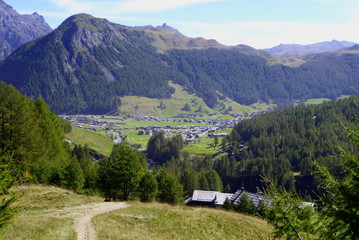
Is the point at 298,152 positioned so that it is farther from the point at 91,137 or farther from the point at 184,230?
the point at 184,230

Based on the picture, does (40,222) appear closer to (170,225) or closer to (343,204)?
(170,225)

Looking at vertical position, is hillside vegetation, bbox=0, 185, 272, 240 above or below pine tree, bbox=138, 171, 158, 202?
above

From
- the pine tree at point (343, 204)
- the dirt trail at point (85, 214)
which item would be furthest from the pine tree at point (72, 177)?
the pine tree at point (343, 204)

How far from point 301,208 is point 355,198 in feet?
8.38

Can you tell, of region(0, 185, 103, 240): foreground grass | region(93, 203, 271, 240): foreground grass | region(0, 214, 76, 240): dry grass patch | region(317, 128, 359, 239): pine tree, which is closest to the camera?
region(317, 128, 359, 239): pine tree

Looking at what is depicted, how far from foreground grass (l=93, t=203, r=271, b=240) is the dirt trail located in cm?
81

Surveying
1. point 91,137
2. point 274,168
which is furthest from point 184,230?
point 91,137

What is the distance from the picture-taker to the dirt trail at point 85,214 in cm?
2678

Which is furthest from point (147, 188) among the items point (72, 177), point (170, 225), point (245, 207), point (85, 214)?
point (245, 207)

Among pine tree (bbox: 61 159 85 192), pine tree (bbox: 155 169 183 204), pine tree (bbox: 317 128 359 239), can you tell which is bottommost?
pine tree (bbox: 155 169 183 204)

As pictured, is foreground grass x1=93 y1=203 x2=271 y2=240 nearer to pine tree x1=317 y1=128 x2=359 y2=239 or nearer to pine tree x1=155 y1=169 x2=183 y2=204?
pine tree x1=317 y1=128 x2=359 y2=239

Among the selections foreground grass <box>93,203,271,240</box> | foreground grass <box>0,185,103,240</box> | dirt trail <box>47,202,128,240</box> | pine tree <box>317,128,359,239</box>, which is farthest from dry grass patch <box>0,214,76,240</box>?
pine tree <box>317,128,359,239</box>

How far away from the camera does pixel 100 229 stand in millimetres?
28031

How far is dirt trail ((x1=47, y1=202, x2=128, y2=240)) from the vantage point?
87.9ft
